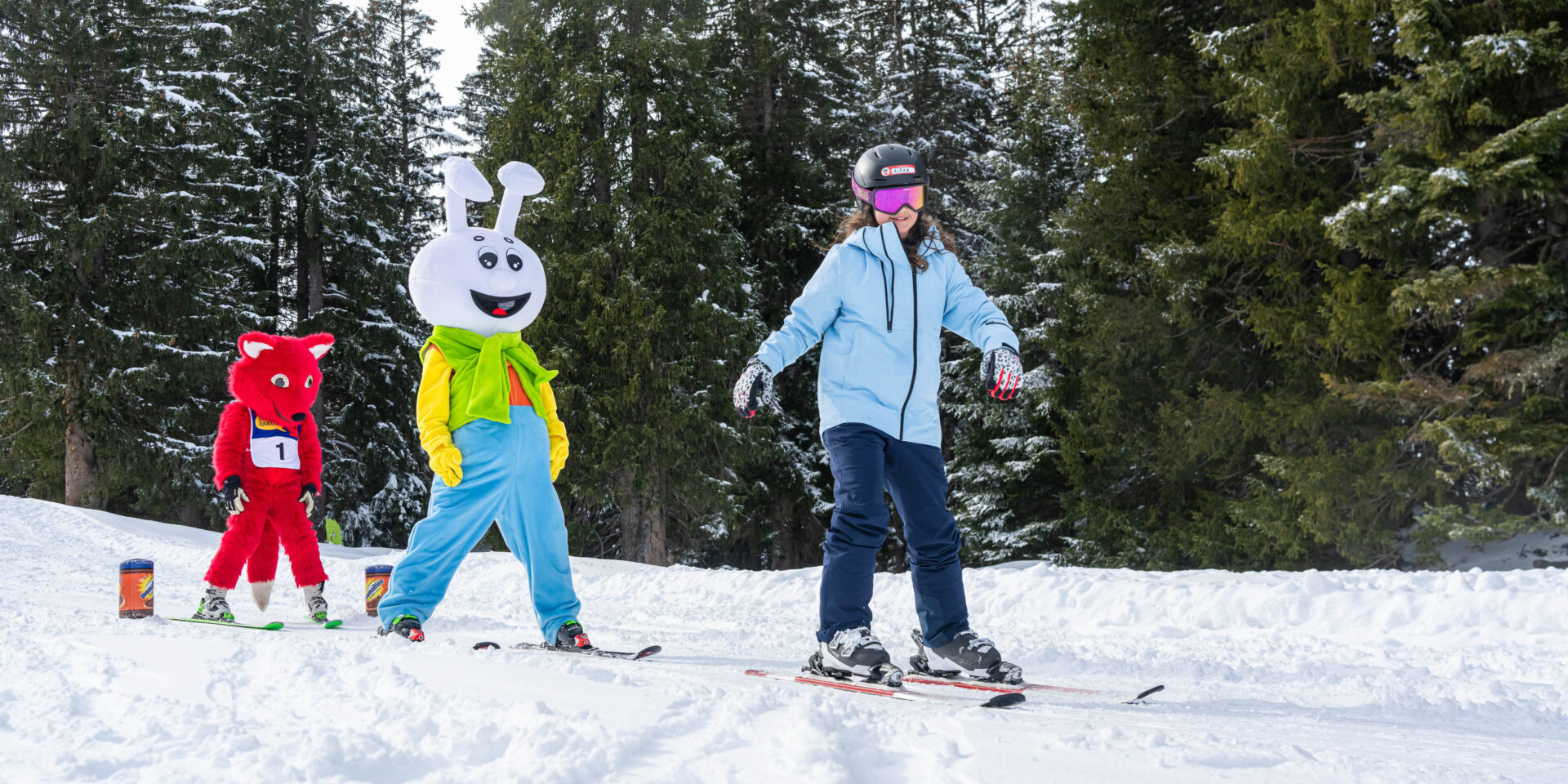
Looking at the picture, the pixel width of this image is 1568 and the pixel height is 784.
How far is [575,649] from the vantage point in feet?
14.0

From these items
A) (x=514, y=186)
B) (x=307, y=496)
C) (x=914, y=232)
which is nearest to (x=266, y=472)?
(x=307, y=496)

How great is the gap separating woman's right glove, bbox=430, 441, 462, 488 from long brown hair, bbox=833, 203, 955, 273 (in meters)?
1.84

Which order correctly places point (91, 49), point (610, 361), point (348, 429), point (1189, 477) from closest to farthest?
point (1189, 477)
point (610, 361)
point (91, 49)
point (348, 429)

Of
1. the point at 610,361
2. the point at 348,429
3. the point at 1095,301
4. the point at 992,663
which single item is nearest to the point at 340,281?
the point at 348,429

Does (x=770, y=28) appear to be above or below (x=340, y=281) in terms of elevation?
above

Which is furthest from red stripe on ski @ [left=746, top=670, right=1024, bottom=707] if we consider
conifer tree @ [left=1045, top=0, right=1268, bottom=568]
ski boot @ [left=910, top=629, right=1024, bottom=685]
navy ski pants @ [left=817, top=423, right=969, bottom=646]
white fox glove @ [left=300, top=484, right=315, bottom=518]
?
conifer tree @ [left=1045, top=0, right=1268, bottom=568]

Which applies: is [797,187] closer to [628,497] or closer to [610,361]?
[610,361]

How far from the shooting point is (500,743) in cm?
227

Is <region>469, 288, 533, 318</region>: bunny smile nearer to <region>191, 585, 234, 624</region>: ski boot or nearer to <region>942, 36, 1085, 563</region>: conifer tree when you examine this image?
<region>191, 585, 234, 624</region>: ski boot

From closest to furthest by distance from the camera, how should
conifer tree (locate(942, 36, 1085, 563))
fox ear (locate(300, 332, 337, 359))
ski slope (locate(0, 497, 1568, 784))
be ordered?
ski slope (locate(0, 497, 1568, 784)) → fox ear (locate(300, 332, 337, 359)) → conifer tree (locate(942, 36, 1085, 563))

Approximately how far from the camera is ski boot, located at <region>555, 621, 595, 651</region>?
431cm

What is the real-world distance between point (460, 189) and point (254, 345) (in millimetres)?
1728

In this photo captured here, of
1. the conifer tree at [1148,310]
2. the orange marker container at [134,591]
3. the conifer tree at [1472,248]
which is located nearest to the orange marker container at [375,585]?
the orange marker container at [134,591]

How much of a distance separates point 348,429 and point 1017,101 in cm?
1326
